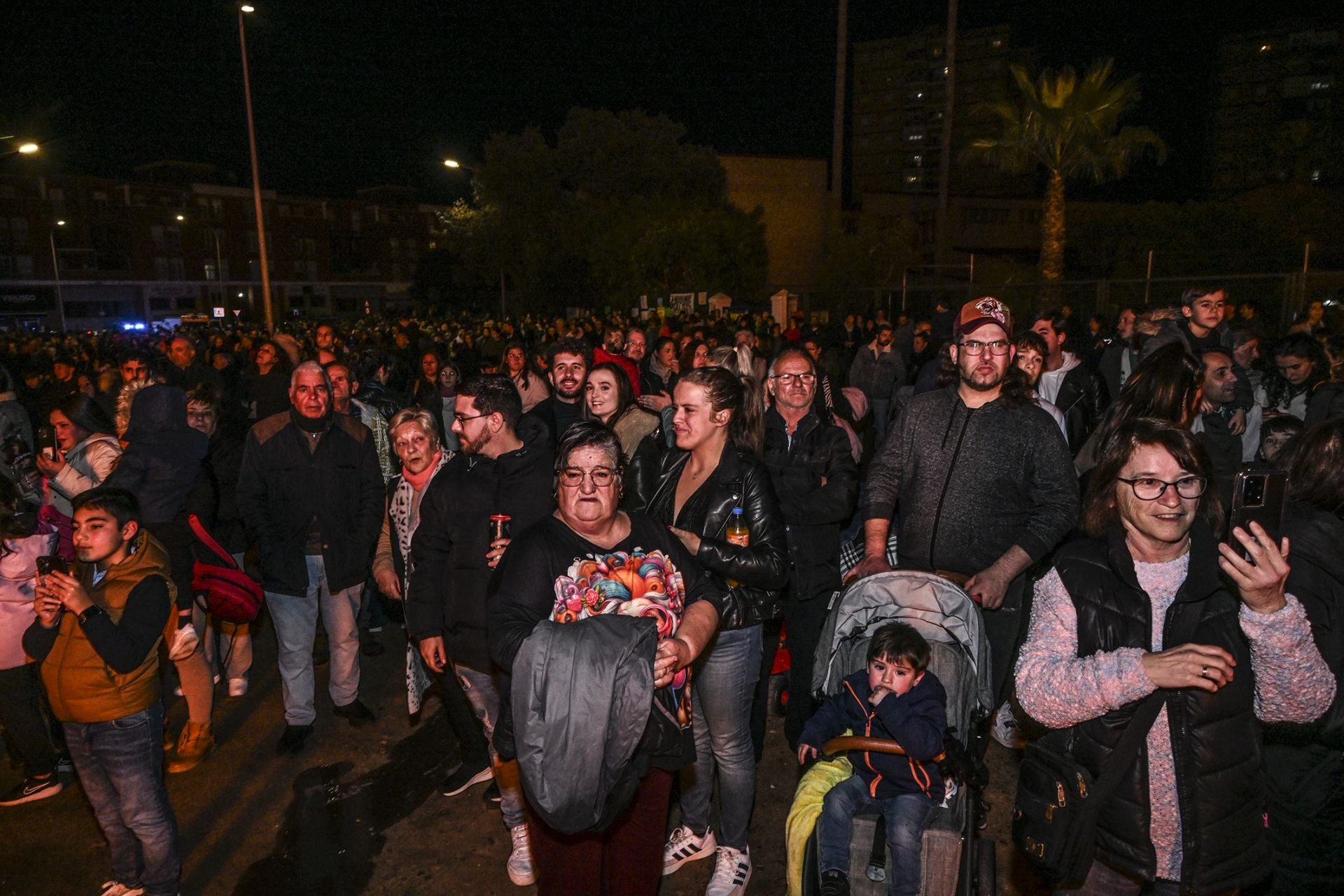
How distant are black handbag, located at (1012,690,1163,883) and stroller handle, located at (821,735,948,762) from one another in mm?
487

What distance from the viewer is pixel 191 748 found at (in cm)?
480

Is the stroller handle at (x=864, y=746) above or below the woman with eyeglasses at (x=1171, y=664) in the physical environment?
below

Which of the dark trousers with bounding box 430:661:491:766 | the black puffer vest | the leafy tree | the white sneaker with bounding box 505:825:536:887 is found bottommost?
the white sneaker with bounding box 505:825:536:887

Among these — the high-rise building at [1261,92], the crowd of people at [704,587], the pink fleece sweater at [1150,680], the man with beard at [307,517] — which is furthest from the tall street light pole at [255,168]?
the high-rise building at [1261,92]

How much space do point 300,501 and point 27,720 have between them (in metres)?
1.79

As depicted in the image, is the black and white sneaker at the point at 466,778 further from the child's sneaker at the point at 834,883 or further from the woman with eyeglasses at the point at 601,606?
the child's sneaker at the point at 834,883

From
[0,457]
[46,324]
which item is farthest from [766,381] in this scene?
[46,324]

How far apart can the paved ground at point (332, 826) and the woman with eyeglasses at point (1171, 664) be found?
159 cm

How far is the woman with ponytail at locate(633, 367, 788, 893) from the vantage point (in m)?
3.33

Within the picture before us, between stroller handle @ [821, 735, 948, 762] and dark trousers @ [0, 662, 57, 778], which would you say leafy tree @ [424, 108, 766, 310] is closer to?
dark trousers @ [0, 662, 57, 778]

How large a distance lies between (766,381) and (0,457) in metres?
6.14

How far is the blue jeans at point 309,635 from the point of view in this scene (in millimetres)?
4844

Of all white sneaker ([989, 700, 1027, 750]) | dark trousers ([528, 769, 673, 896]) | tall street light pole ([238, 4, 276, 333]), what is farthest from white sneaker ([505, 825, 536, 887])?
tall street light pole ([238, 4, 276, 333])

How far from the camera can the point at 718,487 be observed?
349 centimetres
